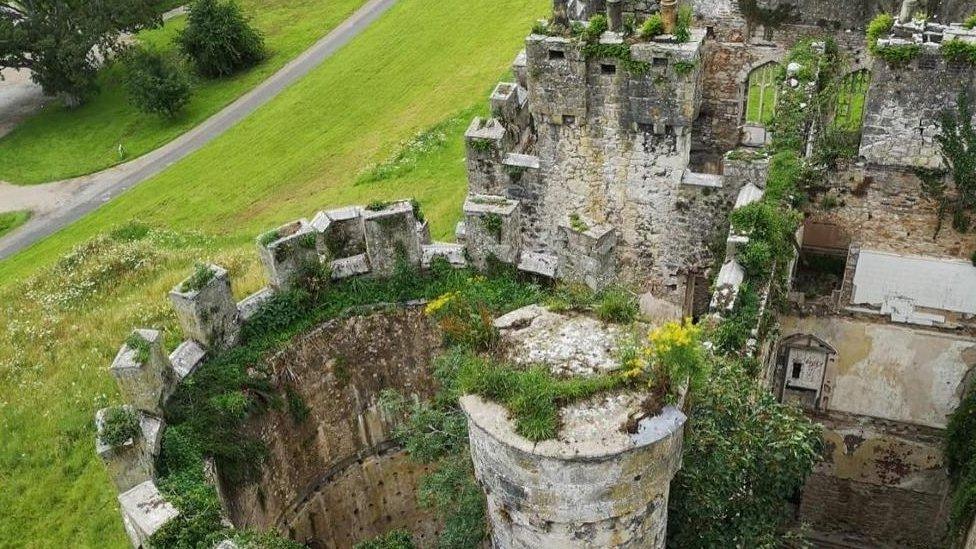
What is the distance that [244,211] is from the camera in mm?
Result: 29391

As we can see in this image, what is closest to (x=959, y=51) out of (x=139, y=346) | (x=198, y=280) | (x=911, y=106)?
(x=911, y=106)

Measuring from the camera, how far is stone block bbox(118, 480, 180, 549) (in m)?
9.45

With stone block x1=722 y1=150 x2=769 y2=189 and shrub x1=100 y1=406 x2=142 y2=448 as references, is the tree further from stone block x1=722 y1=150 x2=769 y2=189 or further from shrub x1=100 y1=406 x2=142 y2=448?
stone block x1=722 y1=150 x2=769 y2=189

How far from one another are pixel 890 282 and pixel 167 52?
136 ft

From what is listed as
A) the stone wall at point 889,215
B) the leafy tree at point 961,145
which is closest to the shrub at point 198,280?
the stone wall at point 889,215

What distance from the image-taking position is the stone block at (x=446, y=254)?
1334 centimetres

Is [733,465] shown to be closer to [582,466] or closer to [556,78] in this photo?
[582,466]

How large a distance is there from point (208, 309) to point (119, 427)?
234 centimetres

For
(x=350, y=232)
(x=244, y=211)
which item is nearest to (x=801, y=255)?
(x=350, y=232)

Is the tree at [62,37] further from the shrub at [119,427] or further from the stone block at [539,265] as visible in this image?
the shrub at [119,427]

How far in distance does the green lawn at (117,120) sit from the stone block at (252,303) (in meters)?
27.5

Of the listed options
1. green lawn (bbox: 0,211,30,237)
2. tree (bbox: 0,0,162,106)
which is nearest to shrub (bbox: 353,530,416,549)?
green lawn (bbox: 0,211,30,237)

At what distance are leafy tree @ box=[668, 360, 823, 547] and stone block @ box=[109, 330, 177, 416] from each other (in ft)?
21.7

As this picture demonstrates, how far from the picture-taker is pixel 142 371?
10742 millimetres
